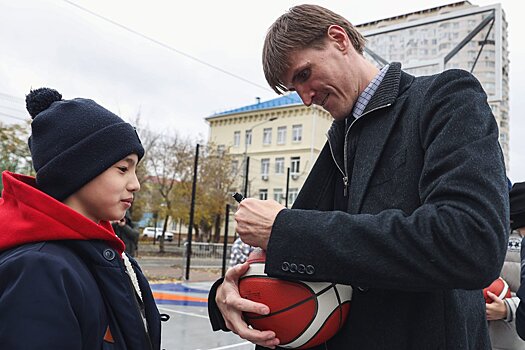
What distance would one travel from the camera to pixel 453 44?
9352 mm

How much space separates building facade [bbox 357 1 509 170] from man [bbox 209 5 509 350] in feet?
25.8

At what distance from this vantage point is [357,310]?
135 centimetres

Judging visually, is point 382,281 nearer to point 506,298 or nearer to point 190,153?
point 506,298

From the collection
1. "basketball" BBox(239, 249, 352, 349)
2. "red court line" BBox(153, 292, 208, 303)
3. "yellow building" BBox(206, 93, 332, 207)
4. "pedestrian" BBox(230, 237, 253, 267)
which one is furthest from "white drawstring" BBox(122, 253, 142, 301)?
"yellow building" BBox(206, 93, 332, 207)

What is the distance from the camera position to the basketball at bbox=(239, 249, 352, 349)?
1.33 metres

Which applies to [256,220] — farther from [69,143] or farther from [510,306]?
→ [510,306]

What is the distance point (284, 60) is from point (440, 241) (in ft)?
2.50

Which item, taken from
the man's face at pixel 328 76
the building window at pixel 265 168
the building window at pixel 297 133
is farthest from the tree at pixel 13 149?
the building window at pixel 297 133

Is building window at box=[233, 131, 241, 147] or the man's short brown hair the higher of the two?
building window at box=[233, 131, 241, 147]

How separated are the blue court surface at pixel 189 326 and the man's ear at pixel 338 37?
5.24 meters

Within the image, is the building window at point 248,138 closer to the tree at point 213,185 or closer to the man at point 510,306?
the tree at point 213,185

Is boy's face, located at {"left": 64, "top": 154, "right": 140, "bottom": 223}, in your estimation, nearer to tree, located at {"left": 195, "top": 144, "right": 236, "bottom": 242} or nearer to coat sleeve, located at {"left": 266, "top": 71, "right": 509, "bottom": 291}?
coat sleeve, located at {"left": 266, "top": 71, "right": 509, "bottom": 291}

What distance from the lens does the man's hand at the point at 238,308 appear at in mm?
1307

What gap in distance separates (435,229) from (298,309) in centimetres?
46
